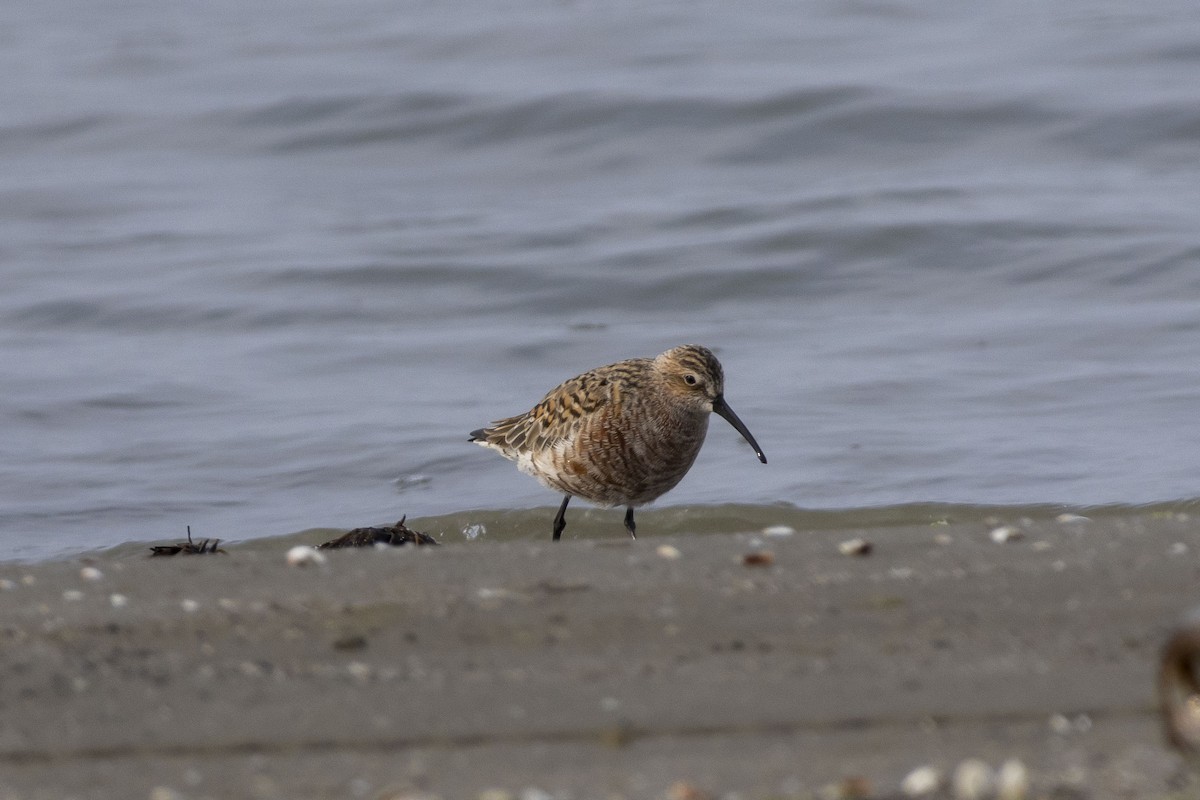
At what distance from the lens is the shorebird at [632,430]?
25.5ft

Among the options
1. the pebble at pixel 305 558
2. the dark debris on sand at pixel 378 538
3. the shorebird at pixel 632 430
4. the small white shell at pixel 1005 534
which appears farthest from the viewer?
the shorebird at pixel 632 430

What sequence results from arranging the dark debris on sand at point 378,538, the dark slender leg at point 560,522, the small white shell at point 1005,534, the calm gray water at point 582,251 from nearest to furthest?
the small white shell at point 1005,534 → the dark debris on sand at point 378,538 → the dark slender leg at point 560,522 → the calm gray water at point 582,251

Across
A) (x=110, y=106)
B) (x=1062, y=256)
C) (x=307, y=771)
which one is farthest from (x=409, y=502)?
(x=110, y=106)

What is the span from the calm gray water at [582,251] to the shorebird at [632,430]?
1044 mm

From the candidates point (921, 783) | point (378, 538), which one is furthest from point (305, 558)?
point (921, 783)

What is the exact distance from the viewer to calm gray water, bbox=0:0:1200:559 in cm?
984

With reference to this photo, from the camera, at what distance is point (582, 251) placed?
598 inches

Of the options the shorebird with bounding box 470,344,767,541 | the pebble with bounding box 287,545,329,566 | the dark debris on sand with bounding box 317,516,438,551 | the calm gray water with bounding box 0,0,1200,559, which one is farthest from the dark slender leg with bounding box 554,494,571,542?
the pebble with bounding box 287,545,329,566

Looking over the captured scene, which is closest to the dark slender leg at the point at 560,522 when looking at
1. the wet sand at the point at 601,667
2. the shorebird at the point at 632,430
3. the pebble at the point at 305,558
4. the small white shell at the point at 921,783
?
the shorebird at the point at 632,430

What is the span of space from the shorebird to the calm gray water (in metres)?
1.04

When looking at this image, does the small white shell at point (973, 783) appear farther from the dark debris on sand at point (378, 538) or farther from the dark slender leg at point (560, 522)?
the dark slender leg at point (560, 522)

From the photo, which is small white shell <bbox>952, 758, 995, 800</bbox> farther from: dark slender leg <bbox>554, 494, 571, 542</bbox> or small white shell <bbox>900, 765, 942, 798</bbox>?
dark slender leg <bbox>554, 494, 571, 542</bbox>

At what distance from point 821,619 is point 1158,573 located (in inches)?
39.4

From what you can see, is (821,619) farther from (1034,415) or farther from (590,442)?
(1034,415)
